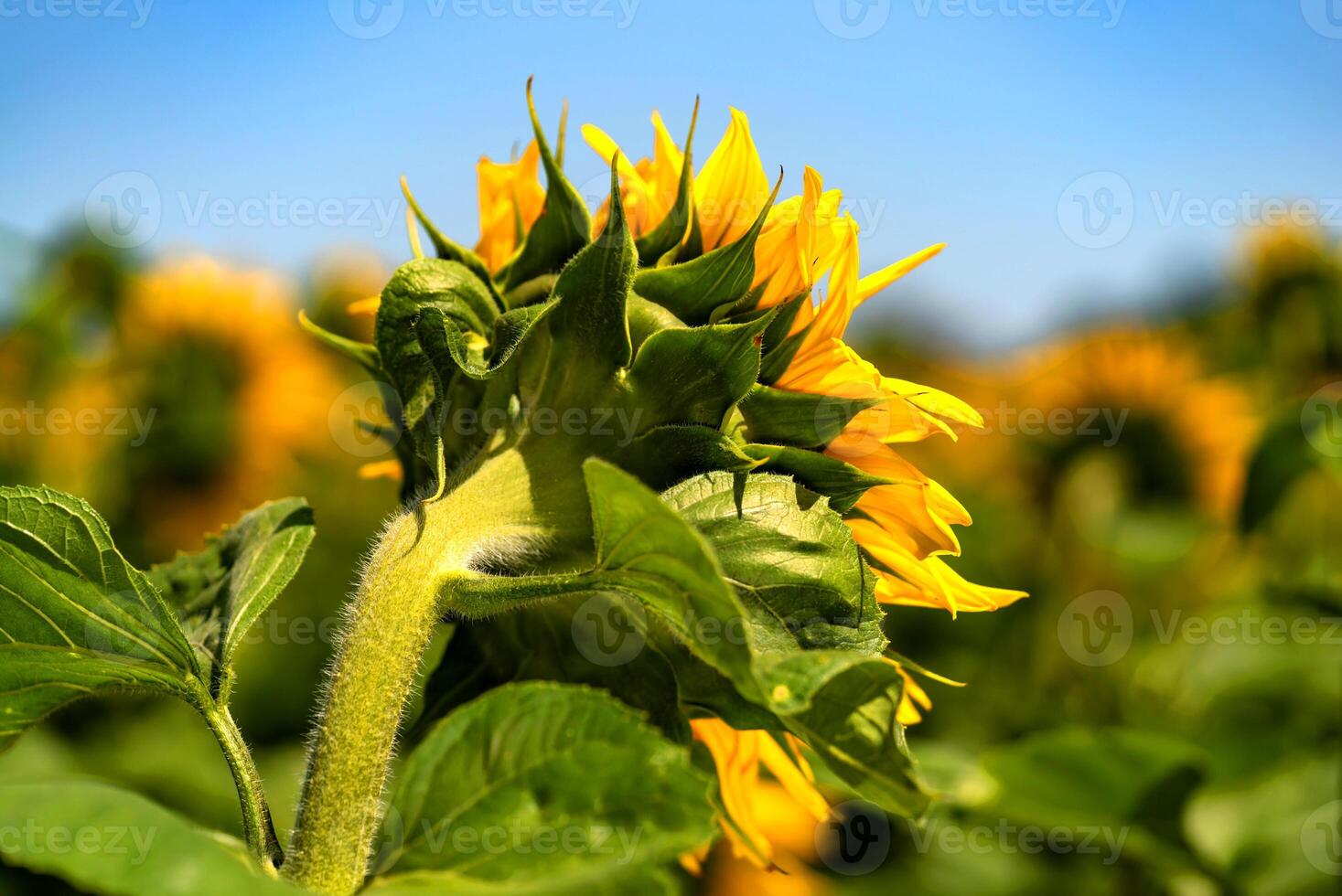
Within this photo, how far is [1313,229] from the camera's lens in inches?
203

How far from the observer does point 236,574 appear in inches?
39.7

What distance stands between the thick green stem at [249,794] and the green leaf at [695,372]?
370 mm

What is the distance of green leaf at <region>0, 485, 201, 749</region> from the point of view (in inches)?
32.5

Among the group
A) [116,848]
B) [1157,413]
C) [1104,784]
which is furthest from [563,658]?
[1157,413]

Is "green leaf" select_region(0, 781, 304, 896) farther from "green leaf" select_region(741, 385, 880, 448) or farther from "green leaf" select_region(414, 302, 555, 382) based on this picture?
"green leaf" select_region(741, 385, 880, 448)

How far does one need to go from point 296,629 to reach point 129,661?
7.47 ft

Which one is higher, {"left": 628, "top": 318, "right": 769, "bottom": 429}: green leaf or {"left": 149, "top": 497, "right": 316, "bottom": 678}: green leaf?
{"left": 628, "top": 318, "right": 769, "bottom": 429}: green leaf

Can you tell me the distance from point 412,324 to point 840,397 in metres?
0.34

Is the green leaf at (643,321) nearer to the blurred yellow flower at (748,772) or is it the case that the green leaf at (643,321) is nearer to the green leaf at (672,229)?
the green leaf at (672,229)

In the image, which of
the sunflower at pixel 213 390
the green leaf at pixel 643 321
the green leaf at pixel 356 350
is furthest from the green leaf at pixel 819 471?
the sunflower at pixel 213 390

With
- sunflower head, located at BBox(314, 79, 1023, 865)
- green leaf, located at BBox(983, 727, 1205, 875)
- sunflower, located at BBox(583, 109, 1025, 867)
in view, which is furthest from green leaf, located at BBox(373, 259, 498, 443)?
green leaf, located at BBox(983, 727, 1205, 875)

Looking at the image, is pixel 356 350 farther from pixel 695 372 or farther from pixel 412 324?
pixel 695 372

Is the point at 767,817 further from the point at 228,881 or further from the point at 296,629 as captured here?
the point at 228,881

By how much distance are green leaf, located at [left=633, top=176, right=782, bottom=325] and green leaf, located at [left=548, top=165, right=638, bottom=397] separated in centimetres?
4
